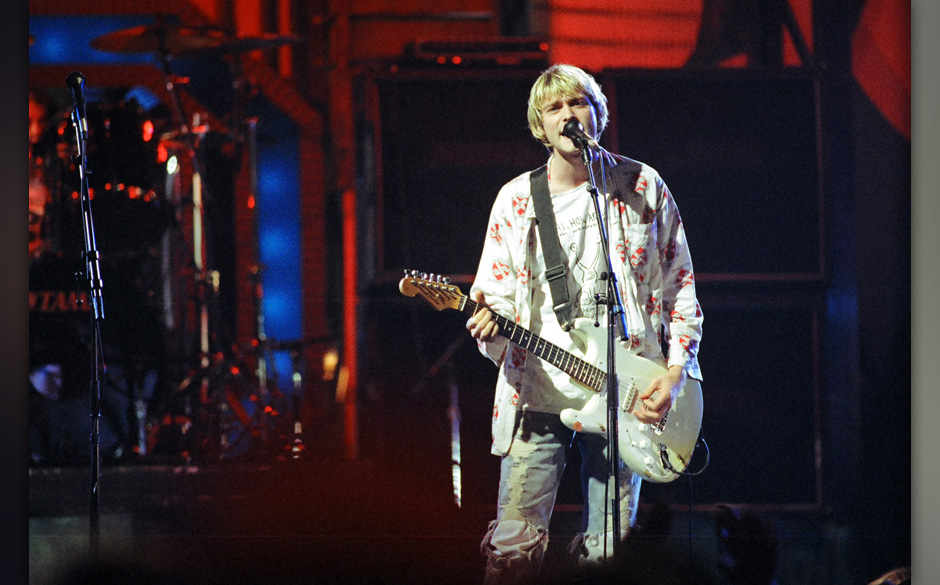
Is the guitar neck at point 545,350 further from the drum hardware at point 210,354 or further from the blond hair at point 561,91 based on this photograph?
the drum hardware at point 210,354

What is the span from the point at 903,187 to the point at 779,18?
0.83 meters

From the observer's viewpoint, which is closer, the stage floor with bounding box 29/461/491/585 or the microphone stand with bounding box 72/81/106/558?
the microphone stand with bounding box 72/81/106/558

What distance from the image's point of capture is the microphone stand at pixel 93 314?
9.93ft

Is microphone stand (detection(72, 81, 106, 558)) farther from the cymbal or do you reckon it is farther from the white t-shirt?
the white t-shirt

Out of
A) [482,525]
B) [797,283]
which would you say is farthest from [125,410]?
[797,283]

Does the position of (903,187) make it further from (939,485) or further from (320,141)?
(320,141)

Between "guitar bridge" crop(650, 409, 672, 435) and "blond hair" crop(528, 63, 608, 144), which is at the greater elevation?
"blond hair" crop(528, 63, 608, 144)

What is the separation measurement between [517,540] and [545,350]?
701 millimetres

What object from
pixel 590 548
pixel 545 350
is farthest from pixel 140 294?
pixel 590 548

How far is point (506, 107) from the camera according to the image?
333 cm

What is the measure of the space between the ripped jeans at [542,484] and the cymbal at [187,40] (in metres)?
1.76

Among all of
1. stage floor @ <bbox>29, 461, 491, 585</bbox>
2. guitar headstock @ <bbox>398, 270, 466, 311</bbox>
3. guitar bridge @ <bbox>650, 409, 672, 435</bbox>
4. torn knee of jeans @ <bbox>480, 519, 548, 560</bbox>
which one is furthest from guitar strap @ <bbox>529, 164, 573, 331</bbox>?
stage floor @ <bbox>29, 461, 491, 585</bbox>

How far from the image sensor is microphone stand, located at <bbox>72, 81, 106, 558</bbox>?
303 centimetres

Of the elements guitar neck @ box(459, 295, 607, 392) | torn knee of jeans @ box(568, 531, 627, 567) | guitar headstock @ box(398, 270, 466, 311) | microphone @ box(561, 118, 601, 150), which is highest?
microphone @ box(561, 118, 601, 150)
